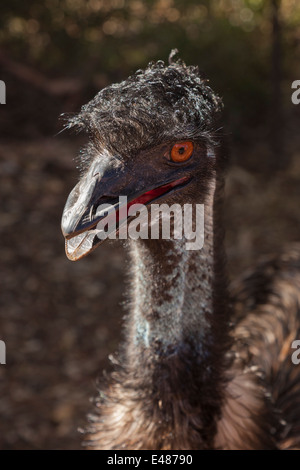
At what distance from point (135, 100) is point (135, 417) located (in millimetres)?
960

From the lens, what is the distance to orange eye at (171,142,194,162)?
1609 millimetres

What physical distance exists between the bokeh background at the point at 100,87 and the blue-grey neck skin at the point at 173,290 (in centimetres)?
213

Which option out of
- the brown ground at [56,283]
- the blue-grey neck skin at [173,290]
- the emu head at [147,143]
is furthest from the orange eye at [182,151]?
the brown ground at [56,283]

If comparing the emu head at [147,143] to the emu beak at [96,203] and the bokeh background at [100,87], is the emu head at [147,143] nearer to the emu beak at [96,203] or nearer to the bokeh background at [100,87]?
the emu beak at [96,203]

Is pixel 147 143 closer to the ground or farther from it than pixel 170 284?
farther from it

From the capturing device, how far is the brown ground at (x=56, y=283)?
3252 millimetres

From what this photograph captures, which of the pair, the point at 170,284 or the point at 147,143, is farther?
the point at 170,284

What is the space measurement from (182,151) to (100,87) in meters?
3.26

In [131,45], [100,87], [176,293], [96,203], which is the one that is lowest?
[176,293]

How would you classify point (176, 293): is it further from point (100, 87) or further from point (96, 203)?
point (100, 87)

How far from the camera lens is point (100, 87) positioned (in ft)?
15.5

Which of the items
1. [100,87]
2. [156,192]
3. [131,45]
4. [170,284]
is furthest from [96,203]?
[131,45]

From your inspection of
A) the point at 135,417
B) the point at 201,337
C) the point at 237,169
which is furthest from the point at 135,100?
the point at 237,169
